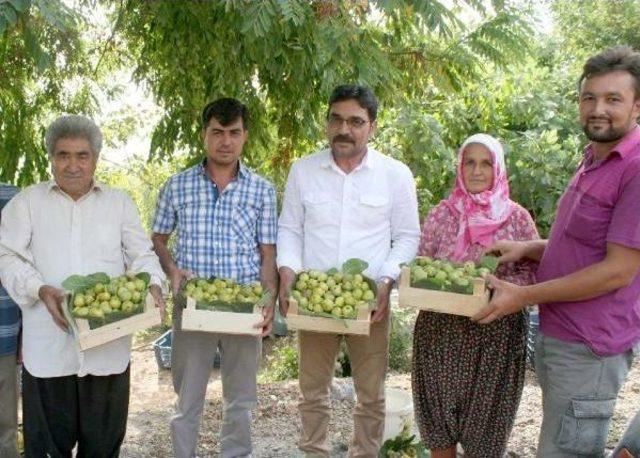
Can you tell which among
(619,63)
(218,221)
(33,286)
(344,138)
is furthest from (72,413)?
(619,63)

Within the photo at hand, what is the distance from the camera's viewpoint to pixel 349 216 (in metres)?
3.57

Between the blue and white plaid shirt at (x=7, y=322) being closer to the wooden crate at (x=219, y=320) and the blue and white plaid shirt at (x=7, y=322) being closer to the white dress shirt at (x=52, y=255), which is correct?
the white dress shirt at (x=52, y=255)

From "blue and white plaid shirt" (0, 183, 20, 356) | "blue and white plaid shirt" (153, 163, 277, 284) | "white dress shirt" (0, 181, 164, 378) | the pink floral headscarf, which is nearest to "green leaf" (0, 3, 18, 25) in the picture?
"white dress shirt" (0, 181, 164, 378)

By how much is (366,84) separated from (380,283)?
3.85 ft

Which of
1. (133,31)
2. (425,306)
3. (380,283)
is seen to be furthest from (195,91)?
(425,306)

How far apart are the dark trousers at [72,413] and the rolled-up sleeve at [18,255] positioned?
0.45 metres

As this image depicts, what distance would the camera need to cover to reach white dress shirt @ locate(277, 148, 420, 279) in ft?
11.7

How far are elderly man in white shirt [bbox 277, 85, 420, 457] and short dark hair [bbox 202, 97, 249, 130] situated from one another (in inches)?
16.3

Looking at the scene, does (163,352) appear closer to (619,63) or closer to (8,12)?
(8,12)

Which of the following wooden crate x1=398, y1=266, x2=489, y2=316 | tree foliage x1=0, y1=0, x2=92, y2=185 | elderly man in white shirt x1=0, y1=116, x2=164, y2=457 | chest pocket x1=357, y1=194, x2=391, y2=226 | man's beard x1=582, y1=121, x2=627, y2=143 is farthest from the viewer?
tree foliage x1=0, y1=0, x2=92, y2=185

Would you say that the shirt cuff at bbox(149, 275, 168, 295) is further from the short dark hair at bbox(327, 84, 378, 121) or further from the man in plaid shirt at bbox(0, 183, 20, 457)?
the short dark hair at bbox(327, 84, 378, 121)

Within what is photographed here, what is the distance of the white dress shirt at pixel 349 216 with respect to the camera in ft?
11.7

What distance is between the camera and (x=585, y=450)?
106 inches

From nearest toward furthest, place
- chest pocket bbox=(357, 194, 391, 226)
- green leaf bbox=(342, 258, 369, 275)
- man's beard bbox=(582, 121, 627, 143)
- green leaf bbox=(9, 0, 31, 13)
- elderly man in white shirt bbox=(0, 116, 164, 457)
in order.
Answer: green leaf bbox=(9, 0, 31, 13) → man's beard bbox=(582, 121, 627, 143) → elderly man in white shirt bbox=(0, 116, 164, 457) → green leaf bbox=(342, 258, 369, 275) → chest pocket bbox=(357, 194, 391, 226)
